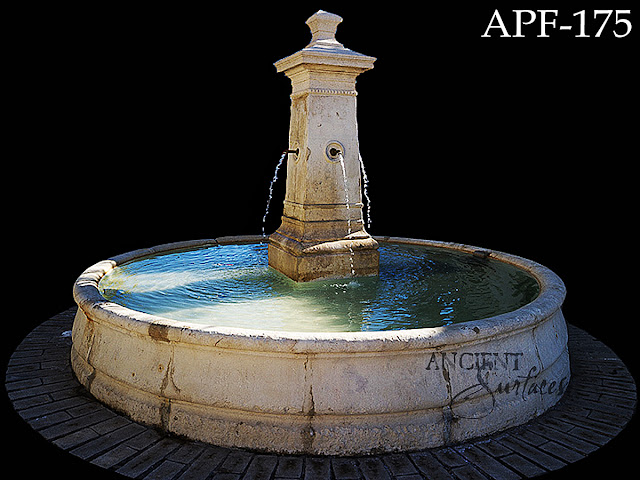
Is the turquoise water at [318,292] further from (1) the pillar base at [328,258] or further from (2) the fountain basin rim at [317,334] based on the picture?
(2) the fountain basin rim at [317,334]

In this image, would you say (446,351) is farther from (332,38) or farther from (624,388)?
(332,38)

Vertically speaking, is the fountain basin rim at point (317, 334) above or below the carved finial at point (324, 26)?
below

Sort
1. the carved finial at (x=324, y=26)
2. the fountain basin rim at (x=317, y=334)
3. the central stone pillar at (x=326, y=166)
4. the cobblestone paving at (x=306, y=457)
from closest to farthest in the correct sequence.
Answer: the cobblestone paving at (x=306, y=457), the fountain basin rim at (x=317, y=334), the central stone pillar at (x=326, y=166), the carved finial at (x=324, y=26)

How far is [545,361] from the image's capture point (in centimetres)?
397

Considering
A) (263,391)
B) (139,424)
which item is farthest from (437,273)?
(139,424)

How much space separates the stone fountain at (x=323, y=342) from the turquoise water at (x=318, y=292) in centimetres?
3

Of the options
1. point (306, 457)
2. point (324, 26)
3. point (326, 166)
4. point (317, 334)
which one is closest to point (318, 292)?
point (326, 166)

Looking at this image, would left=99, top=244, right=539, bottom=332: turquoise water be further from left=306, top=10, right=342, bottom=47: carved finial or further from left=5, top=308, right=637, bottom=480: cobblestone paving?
left=306, top=10, right=342, bottom=47: carved finial

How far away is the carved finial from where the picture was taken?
5402 millimetres

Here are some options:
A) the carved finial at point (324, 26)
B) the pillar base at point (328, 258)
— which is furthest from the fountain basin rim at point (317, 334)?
the carved finial at point (324, 26)

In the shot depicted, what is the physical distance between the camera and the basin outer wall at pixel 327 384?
3.33m

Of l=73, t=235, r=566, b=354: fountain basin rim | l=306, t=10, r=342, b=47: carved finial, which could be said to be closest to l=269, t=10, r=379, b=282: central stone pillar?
l=306, t=10, r=342, b=47: carved finial

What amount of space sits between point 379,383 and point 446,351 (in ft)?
1.51

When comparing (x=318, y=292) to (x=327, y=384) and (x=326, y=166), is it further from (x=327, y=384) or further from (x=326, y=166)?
(x=327, y=384)
